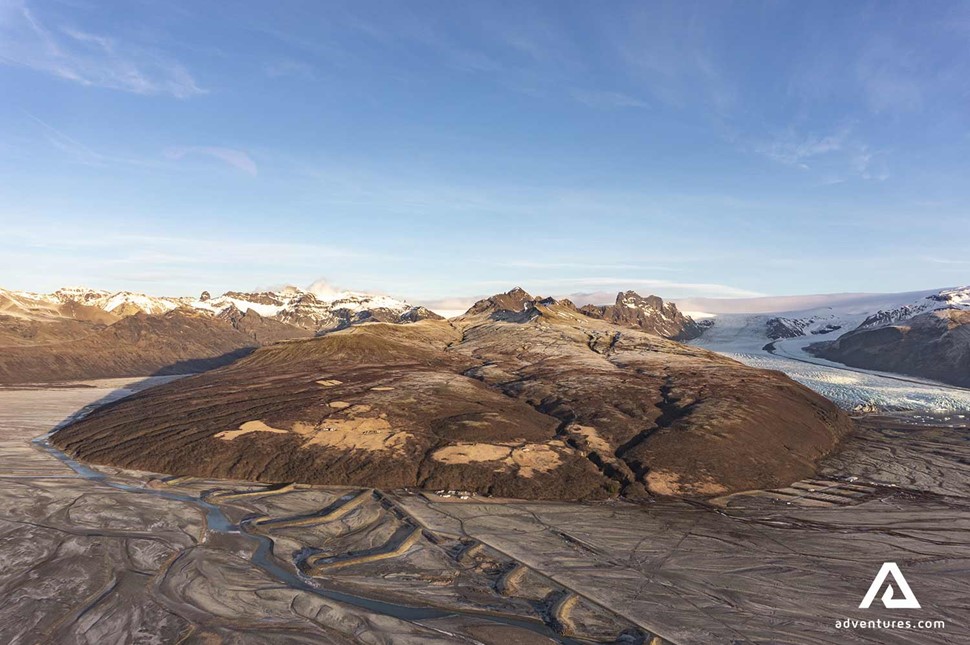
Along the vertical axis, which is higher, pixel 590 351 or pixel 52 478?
pixel 590 351

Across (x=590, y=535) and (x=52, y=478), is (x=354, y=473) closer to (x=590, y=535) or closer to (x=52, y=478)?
(x=590, y=535)

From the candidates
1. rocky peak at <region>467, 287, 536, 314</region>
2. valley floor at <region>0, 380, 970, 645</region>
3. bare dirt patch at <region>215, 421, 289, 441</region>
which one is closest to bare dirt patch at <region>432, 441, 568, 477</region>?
valley floor at <region>0, 380, 970, 645</region>

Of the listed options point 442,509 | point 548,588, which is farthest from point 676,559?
point 442,509

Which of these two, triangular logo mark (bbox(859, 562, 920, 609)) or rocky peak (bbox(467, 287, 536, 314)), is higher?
rocky peak (bbox(467, 287, 536, 314))

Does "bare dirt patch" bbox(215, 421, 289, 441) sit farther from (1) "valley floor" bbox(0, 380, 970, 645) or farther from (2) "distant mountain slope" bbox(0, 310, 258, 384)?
(2) "distant mountain slope" bbox(0, 310, 258, 384)

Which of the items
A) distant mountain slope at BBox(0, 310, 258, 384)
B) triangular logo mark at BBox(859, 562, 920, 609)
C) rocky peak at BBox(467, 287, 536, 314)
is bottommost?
distant mountain slope at BBox(0, 310, 258, 384)

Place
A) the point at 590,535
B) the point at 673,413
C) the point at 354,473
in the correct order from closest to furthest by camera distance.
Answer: the point at 590,535
the point at 354,473
the point at 673,413

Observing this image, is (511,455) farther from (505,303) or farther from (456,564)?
(505,303)
